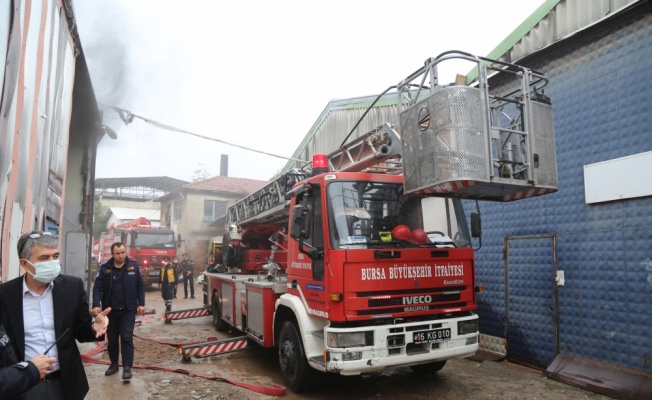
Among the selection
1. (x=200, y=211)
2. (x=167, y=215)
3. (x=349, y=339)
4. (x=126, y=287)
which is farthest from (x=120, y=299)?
(x=167, y=215)

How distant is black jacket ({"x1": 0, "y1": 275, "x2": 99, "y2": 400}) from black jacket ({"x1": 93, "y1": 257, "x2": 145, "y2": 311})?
3.22 meters

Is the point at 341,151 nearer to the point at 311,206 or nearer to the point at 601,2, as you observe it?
the point at 311,206

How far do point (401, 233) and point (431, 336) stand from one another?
119 cm

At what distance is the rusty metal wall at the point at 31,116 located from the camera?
4020 millimetres

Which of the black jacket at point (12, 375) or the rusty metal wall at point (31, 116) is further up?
the rusty metal wall at point (31, 116)

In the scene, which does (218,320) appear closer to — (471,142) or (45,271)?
(471,142)

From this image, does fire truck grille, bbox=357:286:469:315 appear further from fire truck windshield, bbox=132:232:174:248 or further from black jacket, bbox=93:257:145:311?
fire truck windshield, bbox=132:232:174:248

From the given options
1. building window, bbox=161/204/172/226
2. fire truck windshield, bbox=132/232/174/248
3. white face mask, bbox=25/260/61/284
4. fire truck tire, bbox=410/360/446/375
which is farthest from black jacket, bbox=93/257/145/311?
building window, bbox=161/204/172/226

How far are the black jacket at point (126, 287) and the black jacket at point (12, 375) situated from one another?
3746 mm

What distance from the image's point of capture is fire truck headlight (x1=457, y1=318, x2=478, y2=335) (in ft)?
16.6

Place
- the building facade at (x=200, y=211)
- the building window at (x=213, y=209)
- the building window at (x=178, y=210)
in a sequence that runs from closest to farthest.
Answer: the building facade at (x=200, y=211)
the building window at (x=213, y=209)
the building window at (x=178, y=210)

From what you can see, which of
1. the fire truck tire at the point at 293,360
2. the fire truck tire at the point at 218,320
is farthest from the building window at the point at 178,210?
the fire truck tire at the point at 293,360

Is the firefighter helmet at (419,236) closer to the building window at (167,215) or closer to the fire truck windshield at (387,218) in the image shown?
the fire truck windshield at (387,218)

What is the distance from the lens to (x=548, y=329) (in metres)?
6.37
